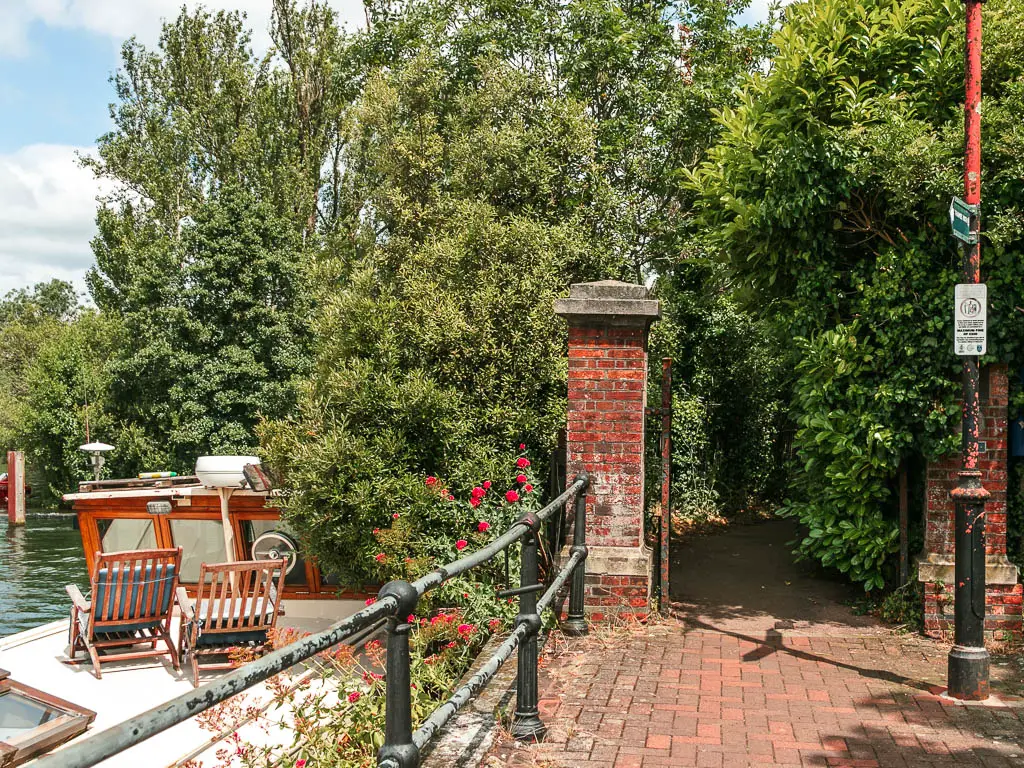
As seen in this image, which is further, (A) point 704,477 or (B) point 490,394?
(A) point 704,477

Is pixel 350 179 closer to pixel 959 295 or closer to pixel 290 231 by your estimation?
A: pixel 290 231

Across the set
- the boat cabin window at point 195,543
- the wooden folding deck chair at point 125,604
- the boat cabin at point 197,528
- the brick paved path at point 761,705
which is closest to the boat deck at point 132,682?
the wooden folding deck chair at point 125,604

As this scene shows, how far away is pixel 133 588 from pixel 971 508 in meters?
7.21

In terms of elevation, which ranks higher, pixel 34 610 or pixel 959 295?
pixel 959 295

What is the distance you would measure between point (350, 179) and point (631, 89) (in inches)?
606

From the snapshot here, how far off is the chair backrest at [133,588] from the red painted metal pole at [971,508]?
6.80m

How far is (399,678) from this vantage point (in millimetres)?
2369

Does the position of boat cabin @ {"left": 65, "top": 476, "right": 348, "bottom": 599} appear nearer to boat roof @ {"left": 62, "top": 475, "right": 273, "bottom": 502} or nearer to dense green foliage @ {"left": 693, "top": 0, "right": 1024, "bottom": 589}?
boat roof @ {"left": 62, "top": 475, "right": 273, "bottom": 502}

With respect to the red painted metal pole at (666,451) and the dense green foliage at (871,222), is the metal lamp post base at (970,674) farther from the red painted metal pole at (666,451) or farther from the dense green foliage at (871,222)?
the red painted metal pole at (666,451)

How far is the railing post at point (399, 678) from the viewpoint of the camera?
92.2 inches

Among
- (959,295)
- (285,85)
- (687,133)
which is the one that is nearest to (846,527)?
(959,295)

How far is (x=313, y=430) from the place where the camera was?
793 cm

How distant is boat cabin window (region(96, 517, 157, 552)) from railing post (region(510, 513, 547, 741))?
26.7 ft

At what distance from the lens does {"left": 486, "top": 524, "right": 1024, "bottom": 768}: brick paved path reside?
404 cm
